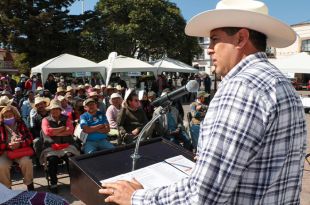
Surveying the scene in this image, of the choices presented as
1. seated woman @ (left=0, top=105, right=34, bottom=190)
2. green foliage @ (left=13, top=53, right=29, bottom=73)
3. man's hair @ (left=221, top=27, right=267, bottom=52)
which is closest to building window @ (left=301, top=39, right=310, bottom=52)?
green foliage @ (left=13, top=53, right=29, bottom=73)

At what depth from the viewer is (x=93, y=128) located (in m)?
5.75

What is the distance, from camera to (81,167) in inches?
70.0

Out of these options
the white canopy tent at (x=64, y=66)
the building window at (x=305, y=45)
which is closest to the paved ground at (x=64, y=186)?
the white canopy tent at (x=64, y=66)

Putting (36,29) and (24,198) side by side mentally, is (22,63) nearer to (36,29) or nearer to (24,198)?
(36,29)

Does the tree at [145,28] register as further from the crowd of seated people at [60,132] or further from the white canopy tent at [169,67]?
the crowd of seated people at [60,132]

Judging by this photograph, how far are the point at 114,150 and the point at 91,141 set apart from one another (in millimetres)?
3921

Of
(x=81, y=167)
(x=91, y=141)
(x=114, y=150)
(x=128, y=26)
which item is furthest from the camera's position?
(x=128, y=26)

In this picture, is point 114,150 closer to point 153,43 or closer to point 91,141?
point 91,141

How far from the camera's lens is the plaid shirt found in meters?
1.13

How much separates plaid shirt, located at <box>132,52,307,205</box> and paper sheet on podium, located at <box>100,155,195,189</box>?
37 centimetres

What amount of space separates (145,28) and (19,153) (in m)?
25.4

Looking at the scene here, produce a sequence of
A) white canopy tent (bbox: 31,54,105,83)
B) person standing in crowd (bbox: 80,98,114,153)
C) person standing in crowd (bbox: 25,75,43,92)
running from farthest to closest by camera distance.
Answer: person standing in crowd (bbox: 25,75,43,92) < white canopy tent (bbox: 31,54,105,83) < person standing in crowd (bbox: 80,98,114,153)

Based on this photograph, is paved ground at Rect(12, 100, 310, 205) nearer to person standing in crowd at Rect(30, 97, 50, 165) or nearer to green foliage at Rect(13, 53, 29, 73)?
person standing in crowd at Rect(30, 97, 50, 165)

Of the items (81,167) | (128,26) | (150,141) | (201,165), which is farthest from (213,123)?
(128,26)
